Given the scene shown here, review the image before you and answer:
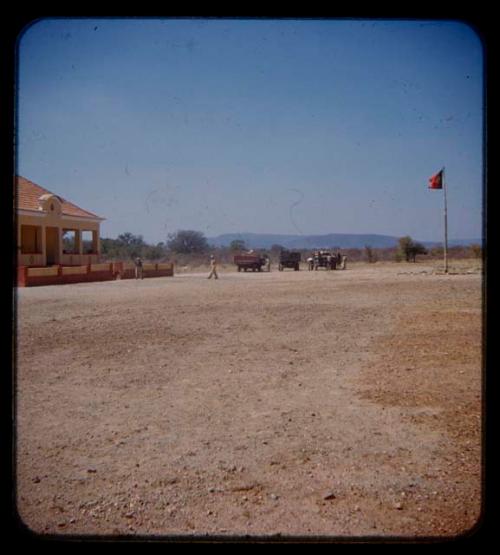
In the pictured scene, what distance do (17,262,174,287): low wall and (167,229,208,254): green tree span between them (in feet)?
129

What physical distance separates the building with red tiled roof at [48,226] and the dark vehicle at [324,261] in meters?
16.8

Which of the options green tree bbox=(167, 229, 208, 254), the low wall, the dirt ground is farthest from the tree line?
the dirt ground

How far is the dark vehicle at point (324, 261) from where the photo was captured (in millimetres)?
38406

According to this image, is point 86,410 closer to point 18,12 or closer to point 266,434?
point 266,434

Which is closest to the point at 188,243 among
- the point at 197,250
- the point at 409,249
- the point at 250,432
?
the point at 197,250

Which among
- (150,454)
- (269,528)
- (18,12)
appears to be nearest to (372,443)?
(269,528)

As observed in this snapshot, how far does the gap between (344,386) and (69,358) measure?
386 centimetres

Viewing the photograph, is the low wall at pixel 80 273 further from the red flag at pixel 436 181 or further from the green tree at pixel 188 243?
the green tree at pixel 188 243

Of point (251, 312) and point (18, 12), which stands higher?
point (18, 12)

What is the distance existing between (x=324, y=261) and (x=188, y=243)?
1420 inches

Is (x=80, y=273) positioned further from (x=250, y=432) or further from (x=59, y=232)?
(x=250, y=432)

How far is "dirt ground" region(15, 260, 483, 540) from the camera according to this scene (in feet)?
9.50

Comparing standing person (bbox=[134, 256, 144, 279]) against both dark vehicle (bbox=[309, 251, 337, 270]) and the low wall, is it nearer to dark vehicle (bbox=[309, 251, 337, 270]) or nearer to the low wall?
the low wall

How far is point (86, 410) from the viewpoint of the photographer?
4.73 metres
